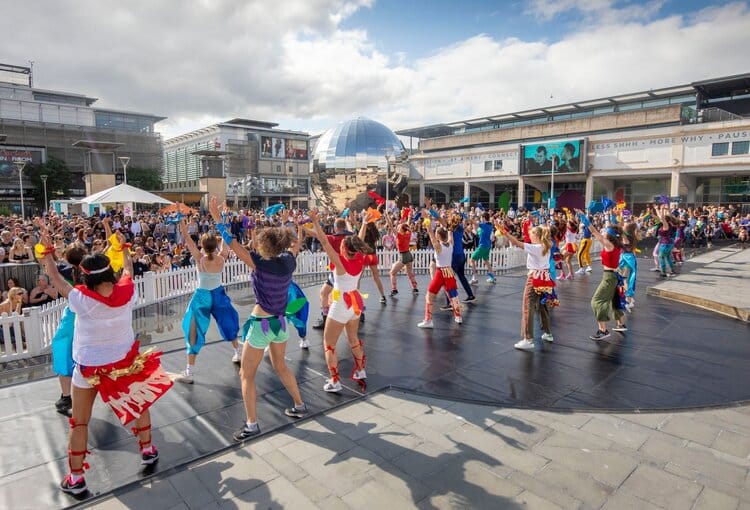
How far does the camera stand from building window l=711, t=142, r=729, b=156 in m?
28.4

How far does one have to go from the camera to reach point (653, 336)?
22.3ft

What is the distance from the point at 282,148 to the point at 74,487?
7313 centimetres

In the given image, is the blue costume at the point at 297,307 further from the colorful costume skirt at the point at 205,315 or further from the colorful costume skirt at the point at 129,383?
the colorful costume skirt at the point at 129,383

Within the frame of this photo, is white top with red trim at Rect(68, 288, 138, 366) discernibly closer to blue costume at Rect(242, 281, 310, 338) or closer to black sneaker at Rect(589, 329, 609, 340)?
blue costume at Rect(242, 281, 310, 338)

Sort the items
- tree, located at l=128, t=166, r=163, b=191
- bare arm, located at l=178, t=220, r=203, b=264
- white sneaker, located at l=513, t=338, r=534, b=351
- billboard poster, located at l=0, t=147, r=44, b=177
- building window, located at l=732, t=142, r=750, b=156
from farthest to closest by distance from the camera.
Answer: tree, located at l=128, t=166, r=163, b=191
billboard poster, located at l=0, t=147, r=44, b=177
building window, located at l=732, t=142, r=750, b=156
white sneaker, located at l=513, t=338, r=534, b=351
bare arm, located at l=178, t=220, r=203, b=264

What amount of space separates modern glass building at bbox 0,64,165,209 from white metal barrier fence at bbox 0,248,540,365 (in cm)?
3880

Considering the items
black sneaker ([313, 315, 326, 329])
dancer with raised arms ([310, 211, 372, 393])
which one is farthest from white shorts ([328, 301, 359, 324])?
black sneaker ([313, 315, 326, 329])

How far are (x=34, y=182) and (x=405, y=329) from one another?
184 ft

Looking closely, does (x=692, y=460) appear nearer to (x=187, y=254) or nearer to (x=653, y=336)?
(x=653, y=336)

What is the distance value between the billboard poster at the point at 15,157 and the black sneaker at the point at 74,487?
57.9m

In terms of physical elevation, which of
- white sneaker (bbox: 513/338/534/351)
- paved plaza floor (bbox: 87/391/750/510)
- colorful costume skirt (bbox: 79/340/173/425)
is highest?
colorful costume skirt (bbox: 79/340/173/425)

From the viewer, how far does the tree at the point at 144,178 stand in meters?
54.2

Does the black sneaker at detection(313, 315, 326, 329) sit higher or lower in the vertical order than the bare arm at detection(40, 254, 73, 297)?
lower

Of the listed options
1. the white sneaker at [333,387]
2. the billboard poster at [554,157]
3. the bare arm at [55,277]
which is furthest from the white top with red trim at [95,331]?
the billboard poster at [554,157]
